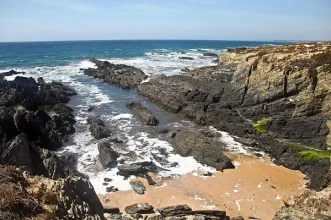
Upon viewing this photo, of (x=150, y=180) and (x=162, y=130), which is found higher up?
(x=162, y=130)

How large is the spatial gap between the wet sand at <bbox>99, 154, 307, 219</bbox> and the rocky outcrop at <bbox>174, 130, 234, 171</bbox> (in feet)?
3.39

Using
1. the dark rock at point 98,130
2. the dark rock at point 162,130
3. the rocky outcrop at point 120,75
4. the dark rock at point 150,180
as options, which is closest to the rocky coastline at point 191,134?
the dark rock at point 150,180

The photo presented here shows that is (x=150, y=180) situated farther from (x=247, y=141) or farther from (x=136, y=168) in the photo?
(x=247, y=141)

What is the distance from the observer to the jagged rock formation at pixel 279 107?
25641mm

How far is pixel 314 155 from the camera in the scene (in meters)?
24.3

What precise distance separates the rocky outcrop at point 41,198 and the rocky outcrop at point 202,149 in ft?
44.2

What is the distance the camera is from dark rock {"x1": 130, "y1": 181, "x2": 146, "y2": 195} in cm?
2034

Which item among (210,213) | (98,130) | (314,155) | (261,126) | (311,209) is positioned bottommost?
(210,213)

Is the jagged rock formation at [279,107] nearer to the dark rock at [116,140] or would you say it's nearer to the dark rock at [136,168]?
the dark rock at [116,140]

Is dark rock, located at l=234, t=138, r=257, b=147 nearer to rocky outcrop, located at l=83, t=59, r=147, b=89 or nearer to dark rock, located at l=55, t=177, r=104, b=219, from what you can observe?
dark rock, located at l=55, t=177, r=104, b=219

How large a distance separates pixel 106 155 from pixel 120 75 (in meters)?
39.9

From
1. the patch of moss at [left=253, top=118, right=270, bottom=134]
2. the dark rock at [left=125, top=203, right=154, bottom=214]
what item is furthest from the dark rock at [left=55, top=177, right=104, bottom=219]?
the patch of moss at [left=253, top=118, right=270, bottom=134]

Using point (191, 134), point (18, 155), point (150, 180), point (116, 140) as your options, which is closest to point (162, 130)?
point (191, 134)

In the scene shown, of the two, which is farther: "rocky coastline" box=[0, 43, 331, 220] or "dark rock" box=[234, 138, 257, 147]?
"dark rock" box=[234, 138, 257, 147]
